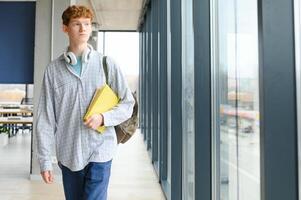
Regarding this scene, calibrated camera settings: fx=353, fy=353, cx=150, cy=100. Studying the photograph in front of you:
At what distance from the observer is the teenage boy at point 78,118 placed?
1674 mm

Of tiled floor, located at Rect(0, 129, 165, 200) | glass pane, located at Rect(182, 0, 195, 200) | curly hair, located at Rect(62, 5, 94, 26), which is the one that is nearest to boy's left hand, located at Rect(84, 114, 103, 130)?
curly hair, located at Rect(62, 5, 94, 26)

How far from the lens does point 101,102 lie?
66.6 inches

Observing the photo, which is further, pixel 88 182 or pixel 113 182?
pixel 113 182

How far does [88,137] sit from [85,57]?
1.30 ft

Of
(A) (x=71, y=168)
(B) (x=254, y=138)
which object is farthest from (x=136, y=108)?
(B) (x=254, y=138)

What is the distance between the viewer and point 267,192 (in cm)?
113

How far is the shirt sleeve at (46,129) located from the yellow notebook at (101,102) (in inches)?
8.1

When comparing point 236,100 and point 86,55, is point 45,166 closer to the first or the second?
point 86,55

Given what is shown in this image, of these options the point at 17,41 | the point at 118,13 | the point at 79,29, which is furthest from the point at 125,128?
the point at 118,13

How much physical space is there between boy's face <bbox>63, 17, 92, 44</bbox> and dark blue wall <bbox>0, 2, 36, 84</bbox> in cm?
453

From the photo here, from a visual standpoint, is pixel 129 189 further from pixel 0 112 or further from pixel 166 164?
pixel 0 112

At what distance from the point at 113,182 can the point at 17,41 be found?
3.00 metres

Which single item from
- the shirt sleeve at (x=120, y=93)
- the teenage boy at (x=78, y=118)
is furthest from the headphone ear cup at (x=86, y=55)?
the shirt sleeve at (x=120, y=93)

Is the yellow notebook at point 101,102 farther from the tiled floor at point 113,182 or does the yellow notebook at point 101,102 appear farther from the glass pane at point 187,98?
the tiled floor at point 113,182
